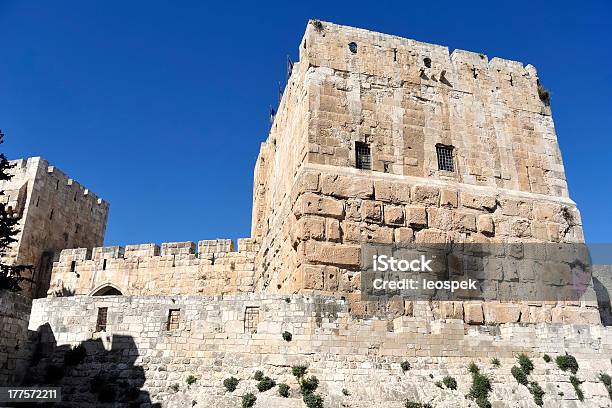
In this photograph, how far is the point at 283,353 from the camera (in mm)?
9336

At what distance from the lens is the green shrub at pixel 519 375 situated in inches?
382

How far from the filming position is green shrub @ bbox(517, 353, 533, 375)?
32.5ft

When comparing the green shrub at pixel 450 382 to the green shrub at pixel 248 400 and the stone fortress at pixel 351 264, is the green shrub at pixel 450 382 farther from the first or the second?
the green shrub at pixel 248 400

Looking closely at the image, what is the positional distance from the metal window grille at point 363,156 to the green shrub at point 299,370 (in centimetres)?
488

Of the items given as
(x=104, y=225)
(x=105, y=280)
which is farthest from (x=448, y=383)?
(x=104, y=225)

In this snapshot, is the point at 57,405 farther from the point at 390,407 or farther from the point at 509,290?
the point at 509,290

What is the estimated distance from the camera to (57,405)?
934cm

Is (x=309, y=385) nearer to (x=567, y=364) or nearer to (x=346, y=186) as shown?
(x=346, y=186)

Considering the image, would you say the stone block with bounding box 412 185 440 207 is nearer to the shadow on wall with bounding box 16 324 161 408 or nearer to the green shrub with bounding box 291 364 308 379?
the green shrub with bounding box 291 364 308 379

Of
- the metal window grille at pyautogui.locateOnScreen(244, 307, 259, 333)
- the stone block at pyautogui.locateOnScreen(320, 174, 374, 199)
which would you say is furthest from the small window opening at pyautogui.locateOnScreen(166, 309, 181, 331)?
the stone block at pyautogui.locateOnScreen(320, 174, 374, 199)

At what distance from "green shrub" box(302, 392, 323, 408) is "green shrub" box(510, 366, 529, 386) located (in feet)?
12.3

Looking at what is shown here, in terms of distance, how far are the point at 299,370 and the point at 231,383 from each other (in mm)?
1170

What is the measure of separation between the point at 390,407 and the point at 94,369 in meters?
5.36

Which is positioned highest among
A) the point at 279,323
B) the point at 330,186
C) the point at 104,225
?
the point at 104,225
